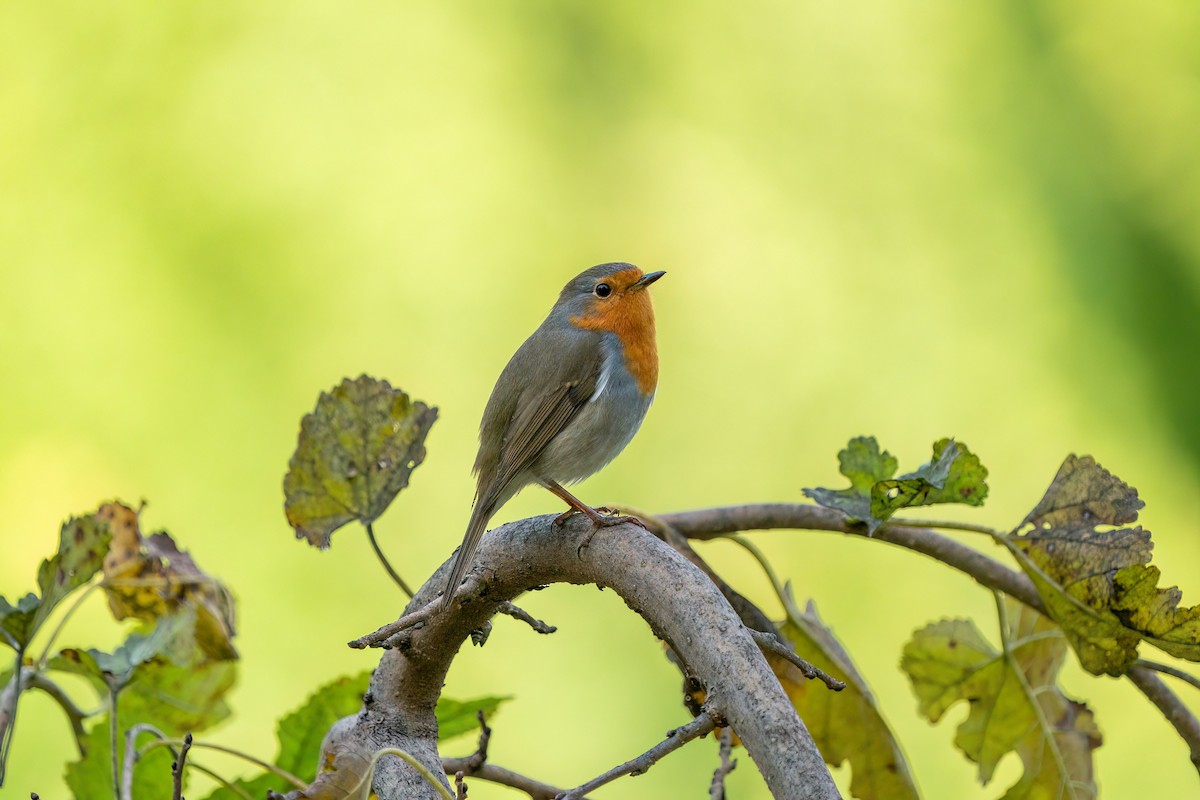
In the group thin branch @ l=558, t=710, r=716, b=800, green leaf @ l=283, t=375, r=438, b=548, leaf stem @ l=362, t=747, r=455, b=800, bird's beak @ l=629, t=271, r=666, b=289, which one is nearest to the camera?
thin branch @ l=558, t=710, r=716, b=800

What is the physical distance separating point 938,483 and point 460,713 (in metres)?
0.77

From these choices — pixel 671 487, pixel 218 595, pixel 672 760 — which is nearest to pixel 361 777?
pixel 218 595

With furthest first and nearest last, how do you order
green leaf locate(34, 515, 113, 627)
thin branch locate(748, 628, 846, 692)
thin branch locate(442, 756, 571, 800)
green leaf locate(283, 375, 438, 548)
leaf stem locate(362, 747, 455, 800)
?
→ 1. green leaf locate(283, 375, 438, 548)
2. green leaf locate(34, 515, 113, 627)
3. thin branch locate(442, 756, 571, 800)
4. leaf stem locate(362, 747, 455, 800)
5. thin branch locate(748, 628, 846, 692)

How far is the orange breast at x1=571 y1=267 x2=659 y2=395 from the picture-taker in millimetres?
2637

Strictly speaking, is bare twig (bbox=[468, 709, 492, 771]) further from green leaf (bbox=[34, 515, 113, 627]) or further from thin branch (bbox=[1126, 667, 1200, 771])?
thin branch (bbox=[1126, 667, 1200, 771])

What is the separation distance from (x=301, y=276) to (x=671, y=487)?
1800mm

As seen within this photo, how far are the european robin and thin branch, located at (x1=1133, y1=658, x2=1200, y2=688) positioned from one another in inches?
37.7

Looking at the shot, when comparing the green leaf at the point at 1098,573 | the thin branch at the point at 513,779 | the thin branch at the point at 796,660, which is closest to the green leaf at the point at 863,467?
the green leaf at the point at 1098,573

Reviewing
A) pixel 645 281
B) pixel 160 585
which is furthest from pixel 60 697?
pixel 645 281

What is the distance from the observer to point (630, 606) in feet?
4.97

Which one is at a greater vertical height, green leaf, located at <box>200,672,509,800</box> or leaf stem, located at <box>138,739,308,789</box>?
green leaf, located at <box>200,672,509,800</box>

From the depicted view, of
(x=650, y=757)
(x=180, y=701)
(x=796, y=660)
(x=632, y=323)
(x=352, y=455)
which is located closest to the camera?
Result: (x=650, y=757)

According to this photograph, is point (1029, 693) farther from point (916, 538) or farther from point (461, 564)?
point (461, 564)

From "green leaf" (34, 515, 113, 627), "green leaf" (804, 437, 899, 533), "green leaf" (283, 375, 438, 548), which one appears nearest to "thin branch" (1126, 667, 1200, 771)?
"green leaf" (804, 437, 899, 533)
